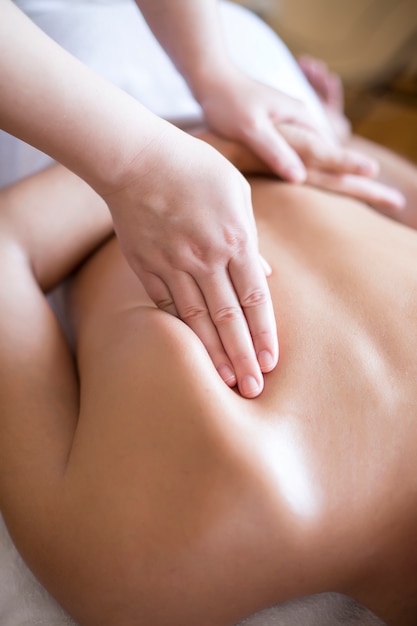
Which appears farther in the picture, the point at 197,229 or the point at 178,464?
the point at 197,229

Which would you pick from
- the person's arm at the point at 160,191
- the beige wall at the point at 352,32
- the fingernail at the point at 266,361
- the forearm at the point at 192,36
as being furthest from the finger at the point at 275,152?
the beige wall at the point at 352,32

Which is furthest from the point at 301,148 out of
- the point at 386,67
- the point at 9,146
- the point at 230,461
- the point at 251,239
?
the point at 386,67

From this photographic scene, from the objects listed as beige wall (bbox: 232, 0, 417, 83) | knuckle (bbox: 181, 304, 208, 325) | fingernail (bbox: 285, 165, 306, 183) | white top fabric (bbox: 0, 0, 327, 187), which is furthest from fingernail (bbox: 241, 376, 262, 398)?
beige wall (bbox: 232, 0, 417, 83)

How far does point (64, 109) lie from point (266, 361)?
1.11 ft

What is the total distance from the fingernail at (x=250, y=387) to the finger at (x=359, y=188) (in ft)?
1.45

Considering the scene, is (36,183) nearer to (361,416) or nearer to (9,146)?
(9,146)

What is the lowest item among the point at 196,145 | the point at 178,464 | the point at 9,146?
the point at 9,146

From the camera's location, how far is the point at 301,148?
40.6 inches

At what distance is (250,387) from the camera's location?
2.24 ft

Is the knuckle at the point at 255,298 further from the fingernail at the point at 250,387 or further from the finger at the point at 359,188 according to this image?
the finger at the point at 359,188

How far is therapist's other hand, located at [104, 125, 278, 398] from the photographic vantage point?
723mm

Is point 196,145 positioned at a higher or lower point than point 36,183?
higher

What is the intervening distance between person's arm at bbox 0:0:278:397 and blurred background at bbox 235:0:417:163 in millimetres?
1598

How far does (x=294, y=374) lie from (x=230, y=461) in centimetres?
14
